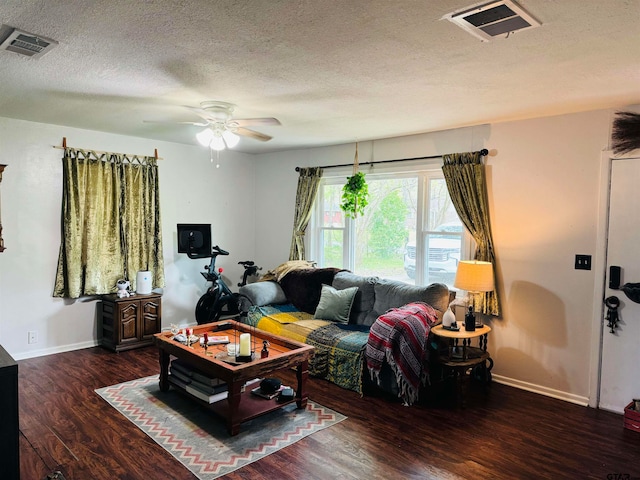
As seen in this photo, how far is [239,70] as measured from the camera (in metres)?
2.79

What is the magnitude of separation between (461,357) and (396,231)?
1715 mm

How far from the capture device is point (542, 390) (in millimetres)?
3926

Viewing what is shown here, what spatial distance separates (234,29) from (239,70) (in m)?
0.62

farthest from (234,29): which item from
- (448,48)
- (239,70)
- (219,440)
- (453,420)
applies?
(453,420)

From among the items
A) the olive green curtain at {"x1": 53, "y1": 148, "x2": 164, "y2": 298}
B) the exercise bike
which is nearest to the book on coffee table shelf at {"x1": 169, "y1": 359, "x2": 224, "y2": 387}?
the exercise bike

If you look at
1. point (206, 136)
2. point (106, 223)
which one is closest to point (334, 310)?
point (206, 136)

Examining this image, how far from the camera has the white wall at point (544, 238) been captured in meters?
3.69

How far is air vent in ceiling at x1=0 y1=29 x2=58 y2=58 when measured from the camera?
2283 mm

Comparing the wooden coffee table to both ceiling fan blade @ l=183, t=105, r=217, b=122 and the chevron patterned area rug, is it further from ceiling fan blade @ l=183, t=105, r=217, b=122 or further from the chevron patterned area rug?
ceiling fan blade @ l=183, t=105, r=217, b=122

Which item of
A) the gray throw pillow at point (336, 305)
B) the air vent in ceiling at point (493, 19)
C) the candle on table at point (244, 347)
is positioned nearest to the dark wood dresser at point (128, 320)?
the gray throw pillow at point (336, 305)

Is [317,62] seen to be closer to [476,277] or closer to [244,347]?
[244,347]

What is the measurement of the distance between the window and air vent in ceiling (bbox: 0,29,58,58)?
3501 mm

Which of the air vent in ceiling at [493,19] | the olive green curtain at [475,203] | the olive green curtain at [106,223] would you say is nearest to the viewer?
the air vent in ceiling at [493,19]

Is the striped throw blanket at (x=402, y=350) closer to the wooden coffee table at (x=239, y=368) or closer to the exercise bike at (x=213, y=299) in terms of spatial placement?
the wooden coffee table at (x=239, y=368)
